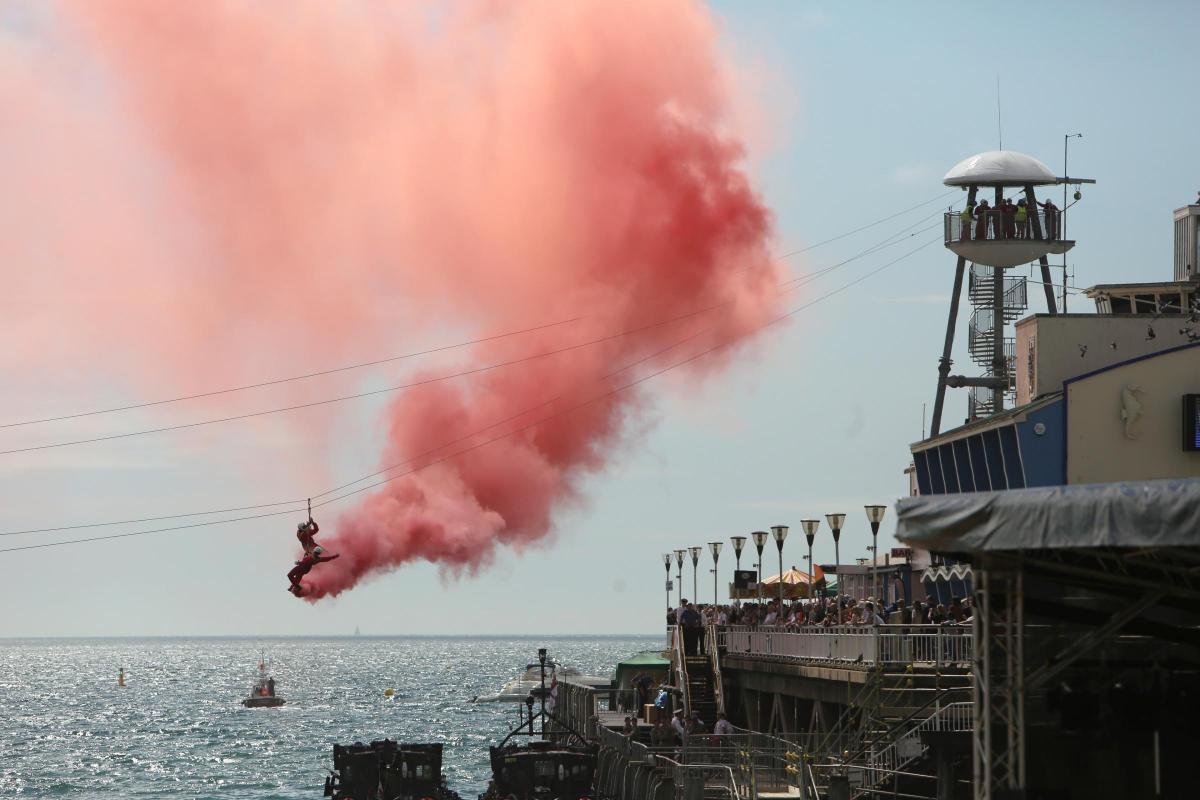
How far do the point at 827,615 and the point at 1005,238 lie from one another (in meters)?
17.0

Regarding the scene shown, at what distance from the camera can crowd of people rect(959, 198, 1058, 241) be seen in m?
56.4

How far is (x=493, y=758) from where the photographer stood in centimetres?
4816

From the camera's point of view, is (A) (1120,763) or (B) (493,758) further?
(B) (493,758)

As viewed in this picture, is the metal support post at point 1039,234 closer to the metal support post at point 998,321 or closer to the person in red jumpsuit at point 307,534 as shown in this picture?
the metal support post at point 998,321

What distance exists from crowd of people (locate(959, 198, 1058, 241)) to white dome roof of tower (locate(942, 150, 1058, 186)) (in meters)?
0.76

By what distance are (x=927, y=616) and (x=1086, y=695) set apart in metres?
13.5

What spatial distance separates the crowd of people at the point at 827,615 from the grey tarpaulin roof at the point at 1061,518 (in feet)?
48.0

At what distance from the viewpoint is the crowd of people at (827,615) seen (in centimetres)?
3681

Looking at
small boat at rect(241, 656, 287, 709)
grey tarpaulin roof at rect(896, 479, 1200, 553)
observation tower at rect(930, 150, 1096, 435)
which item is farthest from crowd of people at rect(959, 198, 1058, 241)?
small boat at rect(241, 656, 287, 709)

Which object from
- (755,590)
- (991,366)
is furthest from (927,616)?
(755,590)

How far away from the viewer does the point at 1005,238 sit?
56.3 m

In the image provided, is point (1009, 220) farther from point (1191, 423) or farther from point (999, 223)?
point (1191, 423)

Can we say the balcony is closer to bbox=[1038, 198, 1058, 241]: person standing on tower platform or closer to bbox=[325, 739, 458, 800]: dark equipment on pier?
bbox=[1038, 198, 1058, 241]: person standing on tower platform

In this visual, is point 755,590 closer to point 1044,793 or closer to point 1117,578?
point 1044,793
